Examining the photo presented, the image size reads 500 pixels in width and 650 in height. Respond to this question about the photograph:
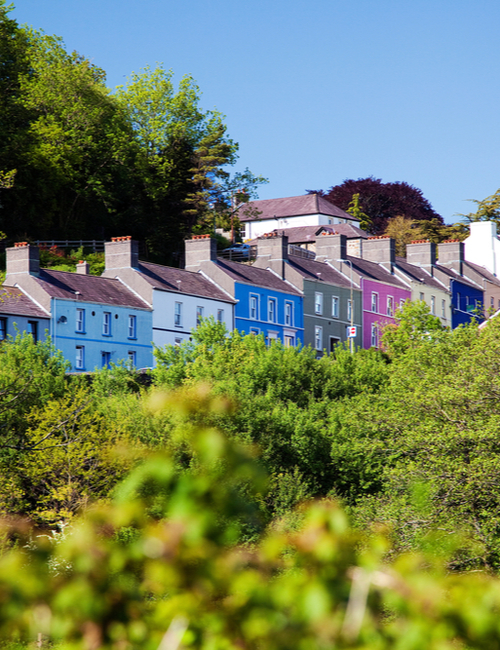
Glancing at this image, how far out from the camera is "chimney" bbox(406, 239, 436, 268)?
91500mm

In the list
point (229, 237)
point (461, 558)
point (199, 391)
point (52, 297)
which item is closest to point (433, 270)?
point (229, 237)

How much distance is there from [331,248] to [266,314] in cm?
1320

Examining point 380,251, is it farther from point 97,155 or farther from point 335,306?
point 97,155

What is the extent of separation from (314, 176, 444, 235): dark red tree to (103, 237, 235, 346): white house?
60.1 metres

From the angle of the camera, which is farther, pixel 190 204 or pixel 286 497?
pixel 190 204

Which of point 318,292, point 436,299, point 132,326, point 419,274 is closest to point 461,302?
point 436,299

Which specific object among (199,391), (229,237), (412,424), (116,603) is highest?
(229,237)

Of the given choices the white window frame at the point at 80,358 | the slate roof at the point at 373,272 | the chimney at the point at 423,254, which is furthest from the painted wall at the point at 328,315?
the white window frame at the point at 80,358

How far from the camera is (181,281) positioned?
214ft

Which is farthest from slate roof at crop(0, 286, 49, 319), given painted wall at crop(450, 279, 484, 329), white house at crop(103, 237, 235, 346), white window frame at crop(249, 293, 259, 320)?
painted wall at crop(450, 279, 484, 329)

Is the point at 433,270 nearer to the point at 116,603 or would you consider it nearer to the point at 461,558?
the point at 461,558

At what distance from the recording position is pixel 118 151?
82250 mm

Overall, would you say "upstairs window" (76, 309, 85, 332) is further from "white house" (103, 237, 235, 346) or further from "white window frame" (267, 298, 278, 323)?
"white window frame" (267, 298, 278, 323)

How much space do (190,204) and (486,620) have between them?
3318 inches
